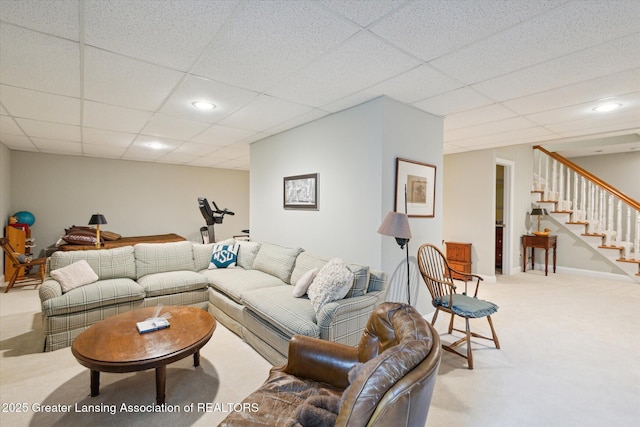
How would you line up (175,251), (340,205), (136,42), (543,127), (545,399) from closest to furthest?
1. (136,42)
2. (545,399)
3. (340,205)
4. (543,127)
5. (175,251)

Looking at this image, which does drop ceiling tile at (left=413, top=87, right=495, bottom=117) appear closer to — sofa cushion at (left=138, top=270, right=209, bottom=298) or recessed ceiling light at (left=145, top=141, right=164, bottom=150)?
sofa cushion at (left=138, top=270, right=209, bottom=298)

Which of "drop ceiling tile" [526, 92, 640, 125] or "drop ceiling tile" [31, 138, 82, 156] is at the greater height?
"drop ceiling tile" [526, 92, 640, 125]

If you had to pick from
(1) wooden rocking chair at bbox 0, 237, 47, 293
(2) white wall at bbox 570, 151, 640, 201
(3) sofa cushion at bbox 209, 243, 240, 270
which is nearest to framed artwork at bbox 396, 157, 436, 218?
(3) sofa cushion at bbox 209, 243, 240, 270

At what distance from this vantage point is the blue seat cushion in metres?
2.54

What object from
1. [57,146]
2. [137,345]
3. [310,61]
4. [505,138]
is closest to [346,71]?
[310,61]

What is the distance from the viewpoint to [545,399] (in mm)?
2131

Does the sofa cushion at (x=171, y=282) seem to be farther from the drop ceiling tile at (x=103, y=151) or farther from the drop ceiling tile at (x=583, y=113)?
the drop ceiling tile at (x=583, y=113)

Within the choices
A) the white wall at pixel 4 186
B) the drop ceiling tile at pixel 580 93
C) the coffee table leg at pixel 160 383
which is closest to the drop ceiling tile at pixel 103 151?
the white wall at pixel 4 186

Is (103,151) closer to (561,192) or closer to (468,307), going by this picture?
(468,307)

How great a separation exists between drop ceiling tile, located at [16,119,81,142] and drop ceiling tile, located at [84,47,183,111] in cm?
148

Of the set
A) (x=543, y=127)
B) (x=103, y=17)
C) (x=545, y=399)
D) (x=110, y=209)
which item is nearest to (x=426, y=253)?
(x=545, y=399)

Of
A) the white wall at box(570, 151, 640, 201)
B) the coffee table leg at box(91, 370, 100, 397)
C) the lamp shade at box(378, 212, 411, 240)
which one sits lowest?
the coffee table leg at box(91, 370, 100, 397)

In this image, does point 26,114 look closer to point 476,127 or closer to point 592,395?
point 476,127

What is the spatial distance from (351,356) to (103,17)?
2318 millimetres
